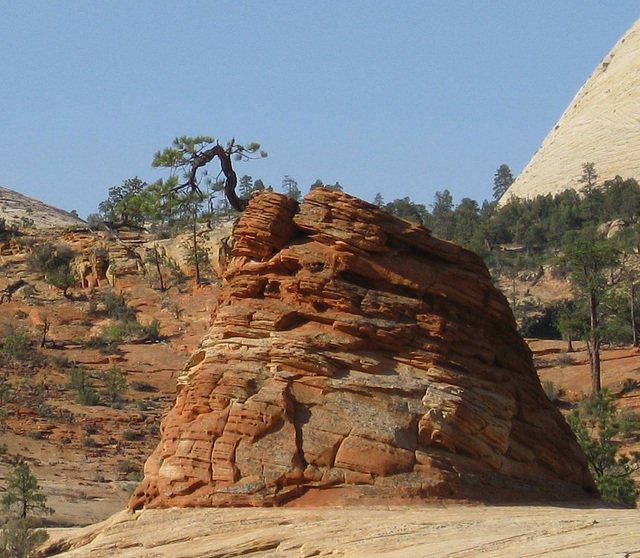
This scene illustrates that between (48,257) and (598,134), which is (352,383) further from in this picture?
(598,134)

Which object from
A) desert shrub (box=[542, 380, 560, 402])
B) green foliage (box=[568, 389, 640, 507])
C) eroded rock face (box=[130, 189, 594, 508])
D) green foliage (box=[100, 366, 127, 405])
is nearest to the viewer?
eroded rock face (box=[130, 189, 594, 508])

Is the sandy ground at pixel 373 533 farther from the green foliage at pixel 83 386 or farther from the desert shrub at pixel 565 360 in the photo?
the desert shrub at pixel 565 360

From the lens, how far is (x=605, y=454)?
101ft

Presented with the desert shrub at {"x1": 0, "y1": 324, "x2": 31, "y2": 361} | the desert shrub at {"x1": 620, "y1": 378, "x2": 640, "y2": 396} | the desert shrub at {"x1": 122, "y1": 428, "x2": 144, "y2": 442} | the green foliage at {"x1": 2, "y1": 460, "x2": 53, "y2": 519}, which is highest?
the desert shrub at {"x1": 0, "y1": 324, "x2": 31, "y2": 361}

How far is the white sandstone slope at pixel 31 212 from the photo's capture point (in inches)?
→ 3017

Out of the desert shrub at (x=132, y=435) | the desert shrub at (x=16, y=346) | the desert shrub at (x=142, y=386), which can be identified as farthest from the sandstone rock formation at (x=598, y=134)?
the desert shrub at (x=132, y=435)

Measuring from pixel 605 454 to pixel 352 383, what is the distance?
51.1 feet

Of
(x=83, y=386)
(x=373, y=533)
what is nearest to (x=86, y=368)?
(x=83, y=386)

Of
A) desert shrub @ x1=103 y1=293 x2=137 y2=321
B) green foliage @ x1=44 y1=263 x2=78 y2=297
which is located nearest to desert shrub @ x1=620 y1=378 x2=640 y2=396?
desert shrub @ x1=103 y1=293 x2=137 y2=321

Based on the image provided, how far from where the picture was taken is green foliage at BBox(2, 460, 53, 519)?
2720 cm

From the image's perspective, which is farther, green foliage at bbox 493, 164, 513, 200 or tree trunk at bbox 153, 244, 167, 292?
green foliage at bbox 493, 164, 513, 200

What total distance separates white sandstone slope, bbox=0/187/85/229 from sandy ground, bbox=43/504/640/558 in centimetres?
5834

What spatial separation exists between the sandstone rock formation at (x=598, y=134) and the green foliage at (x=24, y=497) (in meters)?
72.3

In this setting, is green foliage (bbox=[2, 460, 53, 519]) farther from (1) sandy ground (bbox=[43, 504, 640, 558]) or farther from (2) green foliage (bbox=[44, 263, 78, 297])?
(2) green foliage (bbox=[44, 263, 78, 297])
